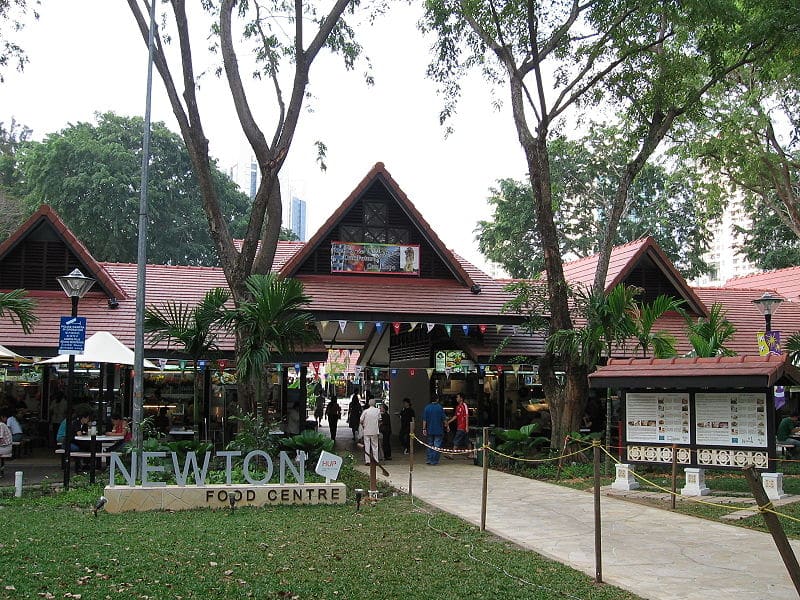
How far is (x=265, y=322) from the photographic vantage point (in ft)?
45.7

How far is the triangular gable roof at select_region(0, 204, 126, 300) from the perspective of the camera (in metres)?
19.6

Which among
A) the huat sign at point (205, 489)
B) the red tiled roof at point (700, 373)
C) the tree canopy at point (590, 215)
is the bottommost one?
the huat sign at point (205, 489)

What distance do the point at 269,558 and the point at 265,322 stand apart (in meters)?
6.23

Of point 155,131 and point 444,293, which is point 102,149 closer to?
point 155,131

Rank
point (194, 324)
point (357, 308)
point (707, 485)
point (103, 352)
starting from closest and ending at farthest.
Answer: point (707, 485)
point (103, 352)
point (194, 324)
point (357, 308)

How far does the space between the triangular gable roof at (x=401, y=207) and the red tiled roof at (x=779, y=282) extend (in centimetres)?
1287

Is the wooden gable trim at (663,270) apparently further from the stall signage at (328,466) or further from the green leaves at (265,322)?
the stall signage at (328,466)

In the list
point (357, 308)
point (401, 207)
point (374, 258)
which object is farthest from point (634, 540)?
point (401, 207)

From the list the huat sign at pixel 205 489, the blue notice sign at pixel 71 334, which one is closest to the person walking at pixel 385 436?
the huat sign at pixel 205 489

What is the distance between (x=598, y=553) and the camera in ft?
24.9

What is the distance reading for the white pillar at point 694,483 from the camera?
517 inches

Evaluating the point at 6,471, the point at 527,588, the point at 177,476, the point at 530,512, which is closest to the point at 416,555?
the point at 527,588

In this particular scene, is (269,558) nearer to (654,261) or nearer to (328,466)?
(328,466)

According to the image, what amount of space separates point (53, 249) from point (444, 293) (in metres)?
9.78
